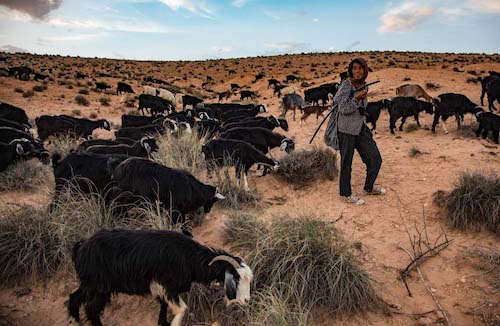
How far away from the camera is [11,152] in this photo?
8297mm

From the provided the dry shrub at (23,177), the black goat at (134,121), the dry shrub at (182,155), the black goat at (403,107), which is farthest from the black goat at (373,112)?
the dry shrub at (23,177)

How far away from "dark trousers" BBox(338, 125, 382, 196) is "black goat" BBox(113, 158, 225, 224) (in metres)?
2.64

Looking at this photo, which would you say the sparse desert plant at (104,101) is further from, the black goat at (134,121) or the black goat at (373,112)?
the black goat at (373,112)

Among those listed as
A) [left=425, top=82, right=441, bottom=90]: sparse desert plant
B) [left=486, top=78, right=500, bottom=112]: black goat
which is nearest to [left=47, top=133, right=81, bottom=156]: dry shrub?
[left=486, top=78, right=500, bottom=112]: black goat

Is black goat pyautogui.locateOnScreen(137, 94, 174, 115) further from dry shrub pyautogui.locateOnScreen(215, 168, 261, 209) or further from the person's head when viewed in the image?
the person's head

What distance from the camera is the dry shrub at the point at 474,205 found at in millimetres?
5133

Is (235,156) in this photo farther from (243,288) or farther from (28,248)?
(243,288)

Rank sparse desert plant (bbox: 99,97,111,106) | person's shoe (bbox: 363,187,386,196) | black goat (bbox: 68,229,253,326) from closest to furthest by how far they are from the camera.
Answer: black goat (bbox: 68,229,253,326) → person's shoe (bbox: 363,187,386,196) → sparse desert plant (bbox: 99,97,111,106)

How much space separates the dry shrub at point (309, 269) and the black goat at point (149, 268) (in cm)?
65

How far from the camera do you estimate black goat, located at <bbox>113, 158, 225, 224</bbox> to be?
5156mm

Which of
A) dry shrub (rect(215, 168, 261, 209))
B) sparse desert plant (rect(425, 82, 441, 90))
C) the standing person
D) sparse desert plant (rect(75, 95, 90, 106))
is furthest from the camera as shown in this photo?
sparse desert plant (rect(75, 95, 90, 106))

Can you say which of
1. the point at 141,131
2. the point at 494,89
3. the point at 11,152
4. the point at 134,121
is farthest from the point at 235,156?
the point at 494,89

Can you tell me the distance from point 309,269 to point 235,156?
4.02m

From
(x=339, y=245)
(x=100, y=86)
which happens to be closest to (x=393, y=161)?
(x=339, y=245)
